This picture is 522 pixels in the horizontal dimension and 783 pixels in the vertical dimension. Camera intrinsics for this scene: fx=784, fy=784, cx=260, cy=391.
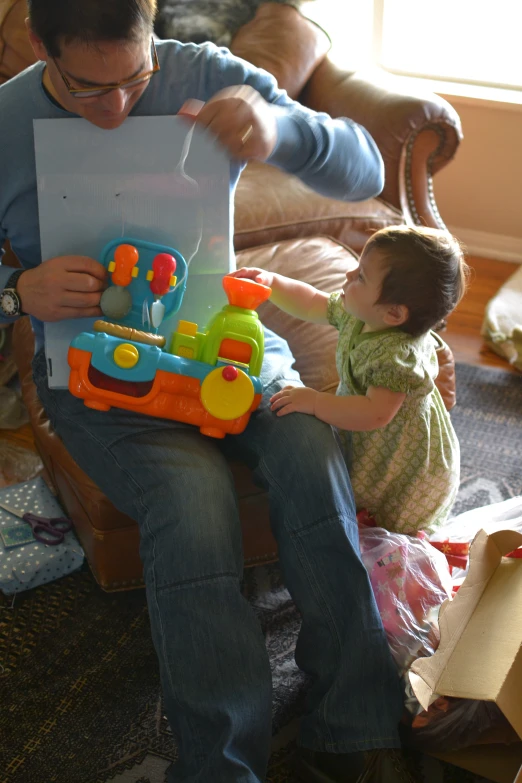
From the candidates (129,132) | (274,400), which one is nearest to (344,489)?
(274,400)

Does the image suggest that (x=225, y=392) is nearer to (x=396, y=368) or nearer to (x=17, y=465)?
(x=396, y=368)

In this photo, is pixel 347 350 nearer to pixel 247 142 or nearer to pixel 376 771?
pixel 247 142

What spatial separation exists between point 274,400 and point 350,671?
0.42 m

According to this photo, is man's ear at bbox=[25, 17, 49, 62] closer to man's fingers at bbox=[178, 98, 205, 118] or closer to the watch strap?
man's fingers at bbox=[178, 98, 205, 118]

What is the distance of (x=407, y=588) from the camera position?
4.13 ft

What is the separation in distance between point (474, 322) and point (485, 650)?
1573 millimetres

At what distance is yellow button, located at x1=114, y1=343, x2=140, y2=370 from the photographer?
1148mm

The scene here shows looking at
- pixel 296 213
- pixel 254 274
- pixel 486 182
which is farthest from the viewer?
pixel 486 182

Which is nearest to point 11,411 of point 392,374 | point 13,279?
point 13,279

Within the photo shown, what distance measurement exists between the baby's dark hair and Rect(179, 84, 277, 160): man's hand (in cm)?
23

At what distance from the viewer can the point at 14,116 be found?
1186mm

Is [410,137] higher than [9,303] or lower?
higher

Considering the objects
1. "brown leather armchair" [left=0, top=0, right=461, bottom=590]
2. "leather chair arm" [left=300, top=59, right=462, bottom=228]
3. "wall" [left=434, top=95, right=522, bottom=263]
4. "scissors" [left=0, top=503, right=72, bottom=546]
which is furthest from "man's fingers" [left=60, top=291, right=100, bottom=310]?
"wall" [left=434, top=95, right=522, bottom=263]

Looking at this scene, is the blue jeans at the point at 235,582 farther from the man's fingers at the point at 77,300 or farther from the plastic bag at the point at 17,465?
the plastic bag at the point at 17,465
